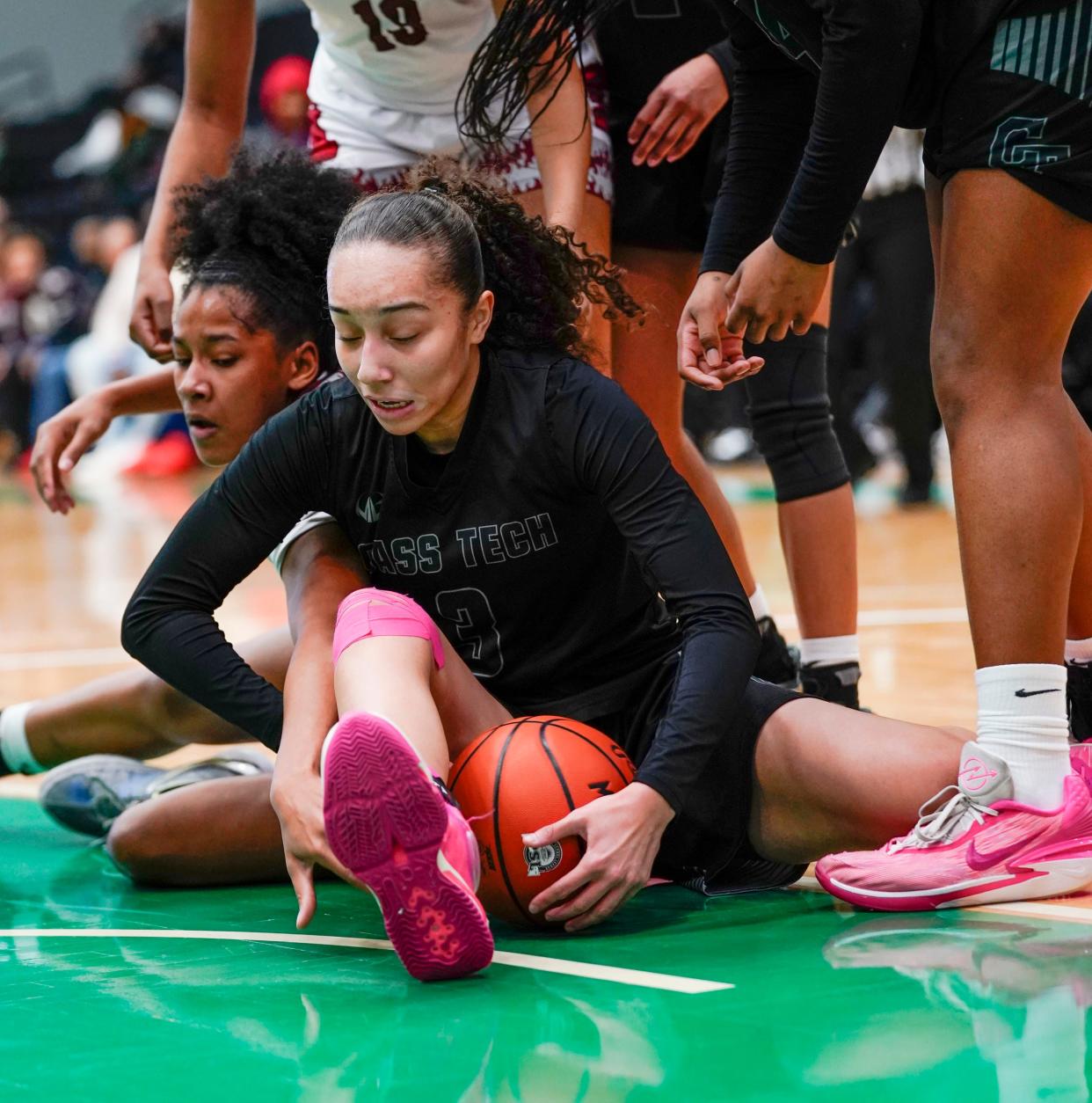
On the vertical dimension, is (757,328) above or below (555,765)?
above

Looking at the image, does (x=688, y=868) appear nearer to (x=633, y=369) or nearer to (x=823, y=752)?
(x=823, y=752)

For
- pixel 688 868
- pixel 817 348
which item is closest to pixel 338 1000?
pixel 688 868

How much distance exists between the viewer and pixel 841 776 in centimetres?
235

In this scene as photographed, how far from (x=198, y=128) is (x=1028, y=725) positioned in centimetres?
220

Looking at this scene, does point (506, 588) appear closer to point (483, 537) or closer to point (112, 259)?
point (483, 537)

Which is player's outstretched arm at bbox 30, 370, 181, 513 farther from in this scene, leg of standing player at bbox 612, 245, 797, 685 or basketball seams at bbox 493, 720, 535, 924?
basketball seams at bbox 493, 720, 535, 924

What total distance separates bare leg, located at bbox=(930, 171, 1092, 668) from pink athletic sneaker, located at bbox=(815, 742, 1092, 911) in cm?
19

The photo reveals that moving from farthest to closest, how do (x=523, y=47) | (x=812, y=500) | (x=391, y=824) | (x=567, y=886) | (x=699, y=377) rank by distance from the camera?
(x=812, y=500)
(x=523, y=47)
(x=699, y=377)
(x=567, y=886)
(x=391, y=824)

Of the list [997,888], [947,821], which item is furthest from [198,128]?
[997,888]

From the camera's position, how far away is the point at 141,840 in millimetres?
2756

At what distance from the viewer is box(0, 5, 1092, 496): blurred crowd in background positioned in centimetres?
1168

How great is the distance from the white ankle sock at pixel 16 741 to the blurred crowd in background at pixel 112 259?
22.4ft

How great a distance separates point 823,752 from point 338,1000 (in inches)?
32.0

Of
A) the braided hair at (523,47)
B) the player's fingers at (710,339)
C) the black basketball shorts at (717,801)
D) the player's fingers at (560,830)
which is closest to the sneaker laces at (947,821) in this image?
the black basketball shorts at (717,801)
